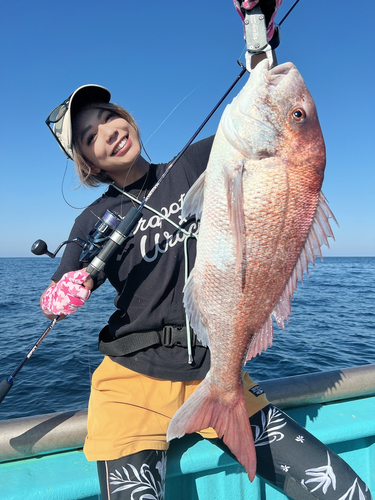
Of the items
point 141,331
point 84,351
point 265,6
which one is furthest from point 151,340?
point 84,351

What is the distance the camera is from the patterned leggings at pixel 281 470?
1647mm

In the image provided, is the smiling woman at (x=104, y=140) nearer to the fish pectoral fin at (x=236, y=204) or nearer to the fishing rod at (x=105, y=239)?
the fishing rod at (x=105, y=239)

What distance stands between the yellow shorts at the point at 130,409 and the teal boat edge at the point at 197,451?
30 cm

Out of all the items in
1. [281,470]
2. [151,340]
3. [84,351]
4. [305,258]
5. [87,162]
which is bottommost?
[84,351]

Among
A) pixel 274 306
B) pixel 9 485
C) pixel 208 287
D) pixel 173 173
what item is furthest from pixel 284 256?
pixel 9 485

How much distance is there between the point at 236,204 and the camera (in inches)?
60.1

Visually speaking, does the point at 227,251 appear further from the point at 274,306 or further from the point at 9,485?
the point at 9,485

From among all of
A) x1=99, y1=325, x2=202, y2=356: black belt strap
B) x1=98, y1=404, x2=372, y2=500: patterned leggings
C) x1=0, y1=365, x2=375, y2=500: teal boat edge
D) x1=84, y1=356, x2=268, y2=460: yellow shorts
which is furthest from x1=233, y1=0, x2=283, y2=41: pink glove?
x1=0, y1=365, x2=375, y2=500: teal boat edge

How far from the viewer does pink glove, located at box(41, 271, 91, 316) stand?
1.82 meters

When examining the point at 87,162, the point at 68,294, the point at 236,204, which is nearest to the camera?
the point at 236,204

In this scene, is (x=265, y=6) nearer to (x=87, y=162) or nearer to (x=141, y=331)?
(x=87, y=162)

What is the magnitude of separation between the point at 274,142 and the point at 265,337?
0.95m

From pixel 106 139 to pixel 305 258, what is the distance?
1374 mm

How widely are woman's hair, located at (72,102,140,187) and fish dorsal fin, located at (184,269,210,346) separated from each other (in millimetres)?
1060
